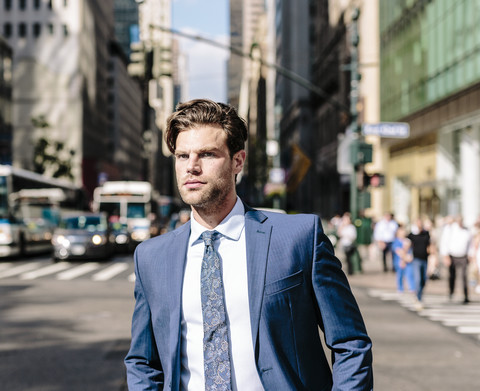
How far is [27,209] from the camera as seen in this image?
32906 mm

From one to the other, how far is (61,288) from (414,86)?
20.9 meters

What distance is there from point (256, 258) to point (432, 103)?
94.4ft

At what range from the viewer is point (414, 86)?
34094 mm

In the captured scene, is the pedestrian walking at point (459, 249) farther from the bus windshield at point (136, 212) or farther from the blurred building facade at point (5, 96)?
the blurred building facade at point (5, 96)

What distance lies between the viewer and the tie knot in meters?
2.86

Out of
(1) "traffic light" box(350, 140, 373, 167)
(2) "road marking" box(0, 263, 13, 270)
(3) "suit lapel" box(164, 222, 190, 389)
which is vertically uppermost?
(1) "traffic light" box(350, 140, 373, 167)

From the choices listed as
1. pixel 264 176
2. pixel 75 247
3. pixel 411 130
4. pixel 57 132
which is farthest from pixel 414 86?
pixel 57 132

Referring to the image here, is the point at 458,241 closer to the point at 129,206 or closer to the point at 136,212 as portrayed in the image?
the point at 136,212

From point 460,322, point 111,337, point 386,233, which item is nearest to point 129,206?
point 386,233

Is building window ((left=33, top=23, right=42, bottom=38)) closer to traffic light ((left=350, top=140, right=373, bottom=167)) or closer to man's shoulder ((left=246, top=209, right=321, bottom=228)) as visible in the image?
traffic light ((left=350, top=140, right=373, bottom=167))

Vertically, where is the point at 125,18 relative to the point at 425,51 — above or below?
above

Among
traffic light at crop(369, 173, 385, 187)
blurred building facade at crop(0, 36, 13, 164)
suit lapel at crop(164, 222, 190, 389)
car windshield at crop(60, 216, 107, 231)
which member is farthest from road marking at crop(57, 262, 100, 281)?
blurred building facade at crop(0, 36, 13, 164)

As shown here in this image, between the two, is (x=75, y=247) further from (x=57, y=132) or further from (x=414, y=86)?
(x=57, y=132)

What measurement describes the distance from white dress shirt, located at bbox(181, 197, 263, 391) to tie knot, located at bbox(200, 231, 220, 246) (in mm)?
19
